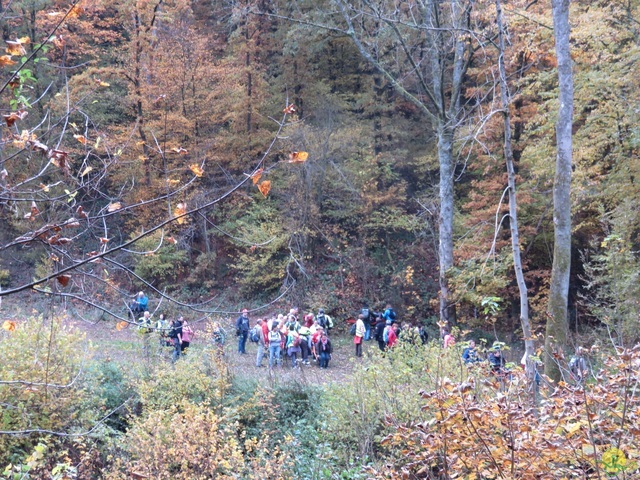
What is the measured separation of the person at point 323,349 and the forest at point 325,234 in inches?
44.3

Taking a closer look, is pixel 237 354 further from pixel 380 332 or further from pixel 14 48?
pixel 14 48

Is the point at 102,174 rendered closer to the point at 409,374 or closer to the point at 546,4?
the point at 409,374

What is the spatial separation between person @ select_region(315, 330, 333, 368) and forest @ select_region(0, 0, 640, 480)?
3.69 ft

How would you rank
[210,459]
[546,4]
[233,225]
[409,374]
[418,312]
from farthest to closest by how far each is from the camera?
1. [233,225]
2. [418,312]
3. [546,4]
4. [409,374]
5. [210,459]

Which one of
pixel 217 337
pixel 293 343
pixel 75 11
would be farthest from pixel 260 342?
pixel 75 11

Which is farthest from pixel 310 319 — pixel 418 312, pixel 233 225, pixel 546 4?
pixel 546 4

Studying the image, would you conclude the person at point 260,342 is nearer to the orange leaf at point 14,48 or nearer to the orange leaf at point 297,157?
the orange leaf at point 297,157

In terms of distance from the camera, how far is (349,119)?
26.6 m

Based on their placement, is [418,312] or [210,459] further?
[418,312]

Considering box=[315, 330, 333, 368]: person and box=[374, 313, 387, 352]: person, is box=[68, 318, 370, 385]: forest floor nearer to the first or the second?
box=[315, 330, 333, 368]: person

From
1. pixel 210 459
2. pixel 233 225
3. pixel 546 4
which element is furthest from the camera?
pixel 233 225

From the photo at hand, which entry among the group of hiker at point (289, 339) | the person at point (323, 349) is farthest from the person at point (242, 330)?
the person at point (323, 349)

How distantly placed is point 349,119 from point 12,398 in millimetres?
19777

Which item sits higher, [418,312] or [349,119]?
[349,119]
